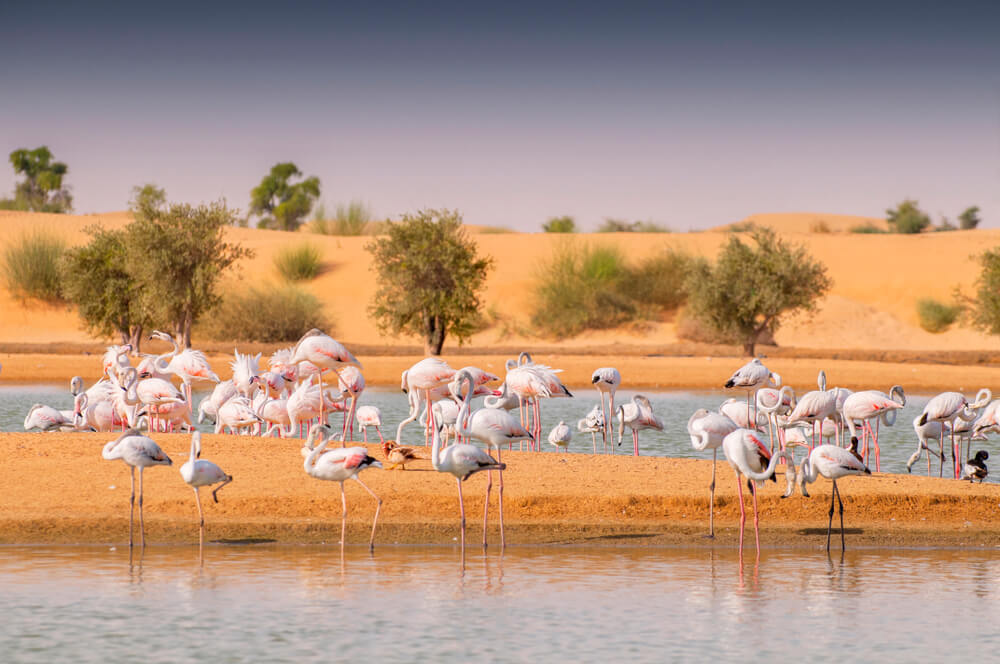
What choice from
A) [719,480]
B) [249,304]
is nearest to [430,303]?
[249,304]

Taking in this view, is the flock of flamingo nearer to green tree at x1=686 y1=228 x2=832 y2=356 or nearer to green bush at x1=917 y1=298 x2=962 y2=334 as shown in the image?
green tree at x1=686 y1=228 x2=832 y2=356

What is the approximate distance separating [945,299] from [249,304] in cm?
3066

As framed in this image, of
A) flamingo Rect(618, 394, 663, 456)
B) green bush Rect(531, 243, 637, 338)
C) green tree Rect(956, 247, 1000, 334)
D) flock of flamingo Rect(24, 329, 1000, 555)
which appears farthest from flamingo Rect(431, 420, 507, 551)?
green bush Rect(531, 243, 637, 338)

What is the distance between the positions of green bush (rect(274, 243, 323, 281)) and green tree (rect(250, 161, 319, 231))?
2860 cm

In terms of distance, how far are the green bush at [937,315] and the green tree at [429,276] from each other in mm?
21298

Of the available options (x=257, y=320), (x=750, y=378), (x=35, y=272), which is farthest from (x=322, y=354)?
(x=35, y=272)

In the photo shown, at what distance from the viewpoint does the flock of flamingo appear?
11266 mm

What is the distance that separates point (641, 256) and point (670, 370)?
26.4m

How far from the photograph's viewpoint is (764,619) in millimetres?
9250

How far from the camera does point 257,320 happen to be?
46.8 meters

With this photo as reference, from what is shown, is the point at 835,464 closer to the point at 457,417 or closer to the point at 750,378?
the point at 457,417

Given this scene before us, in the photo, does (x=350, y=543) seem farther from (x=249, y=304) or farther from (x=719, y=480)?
(x=249, y=304)

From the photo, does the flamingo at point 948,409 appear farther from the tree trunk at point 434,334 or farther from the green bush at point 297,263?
the green bush at point 297,263

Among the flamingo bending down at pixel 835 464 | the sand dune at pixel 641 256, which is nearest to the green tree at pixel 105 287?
the sand dune at pixel 641 256
